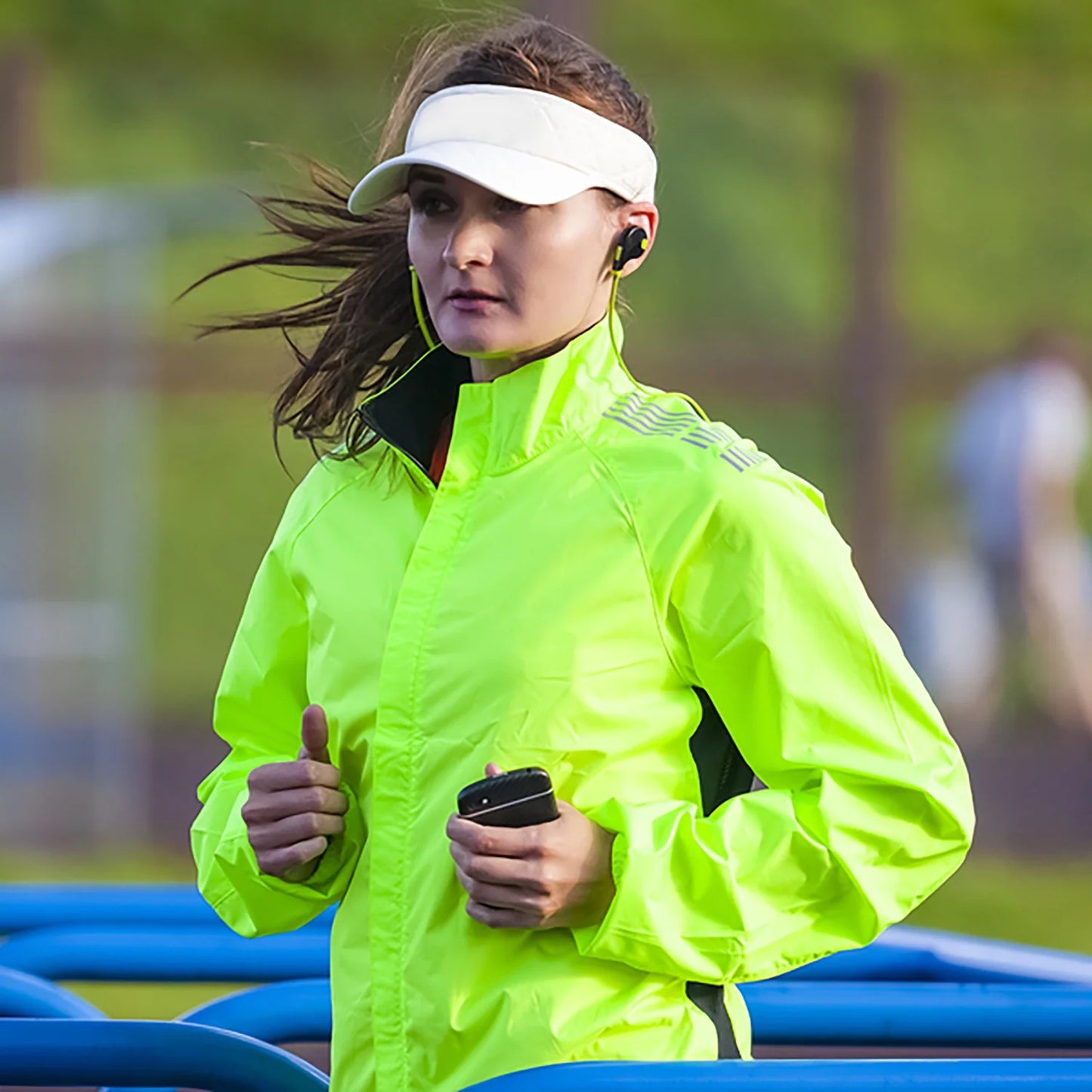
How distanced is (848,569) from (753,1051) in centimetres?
192

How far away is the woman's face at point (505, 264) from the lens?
5.66 feet

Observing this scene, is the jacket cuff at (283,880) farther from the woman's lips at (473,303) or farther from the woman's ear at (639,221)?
the woman's ear at (639,221)

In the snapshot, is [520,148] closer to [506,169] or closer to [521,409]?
[506,169]

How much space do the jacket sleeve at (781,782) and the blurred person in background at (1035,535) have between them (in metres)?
5.90

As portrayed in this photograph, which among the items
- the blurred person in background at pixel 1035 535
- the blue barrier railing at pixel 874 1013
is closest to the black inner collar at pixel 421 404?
the blue barrier railing at pixel 874 1013

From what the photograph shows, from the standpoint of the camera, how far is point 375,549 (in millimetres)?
1771

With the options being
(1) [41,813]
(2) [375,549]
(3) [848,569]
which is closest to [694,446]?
(3) [848,569]

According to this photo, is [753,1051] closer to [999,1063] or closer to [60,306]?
[999,1063]

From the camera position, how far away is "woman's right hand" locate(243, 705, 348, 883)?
171 centimetres

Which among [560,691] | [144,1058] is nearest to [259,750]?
[144,1058]

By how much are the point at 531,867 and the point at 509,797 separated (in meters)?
0.05

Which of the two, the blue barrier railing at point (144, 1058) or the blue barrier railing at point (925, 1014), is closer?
the blue barrier railing at point (144, 1058)

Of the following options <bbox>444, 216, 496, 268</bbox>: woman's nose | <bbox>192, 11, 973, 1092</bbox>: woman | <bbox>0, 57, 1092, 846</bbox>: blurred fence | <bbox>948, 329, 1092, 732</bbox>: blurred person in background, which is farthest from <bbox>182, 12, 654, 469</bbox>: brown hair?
<bbox>948, 329, 1092, 732</bbox>: blurred person in background

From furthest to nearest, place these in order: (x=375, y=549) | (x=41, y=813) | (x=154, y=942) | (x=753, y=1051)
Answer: (x=41, y=813) → (x=753, y=1051) → (x=154, y=942) → (x=375, y=549)
